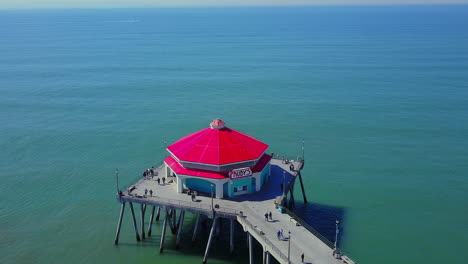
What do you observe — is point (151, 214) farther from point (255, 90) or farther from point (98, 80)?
point (98, 80)

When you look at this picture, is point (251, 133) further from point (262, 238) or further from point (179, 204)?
point (262, 238)

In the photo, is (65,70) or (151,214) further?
(65,70)

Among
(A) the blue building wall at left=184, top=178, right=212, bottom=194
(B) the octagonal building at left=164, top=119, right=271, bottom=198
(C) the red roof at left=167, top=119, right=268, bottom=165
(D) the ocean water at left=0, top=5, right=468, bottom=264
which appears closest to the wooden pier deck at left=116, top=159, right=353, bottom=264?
(A) the blue building wall at left=184, top=178, right=212, bottom=194

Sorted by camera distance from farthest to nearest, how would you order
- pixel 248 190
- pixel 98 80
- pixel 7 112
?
pixel 98 80
pixel 7 112
pixel 248 190

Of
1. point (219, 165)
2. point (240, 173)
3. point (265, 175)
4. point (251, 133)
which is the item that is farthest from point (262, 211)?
point (251, 133)

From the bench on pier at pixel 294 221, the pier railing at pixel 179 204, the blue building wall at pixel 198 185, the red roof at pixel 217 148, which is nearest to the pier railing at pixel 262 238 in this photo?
the pier railing at pixel 179 204

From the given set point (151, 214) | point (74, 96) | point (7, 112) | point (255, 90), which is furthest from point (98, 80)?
point (151, 214)

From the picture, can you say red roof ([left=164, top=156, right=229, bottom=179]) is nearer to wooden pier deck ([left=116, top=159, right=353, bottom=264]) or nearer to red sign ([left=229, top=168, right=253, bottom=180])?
red sign ([left=229, top=168, right=253, bottom=180])
